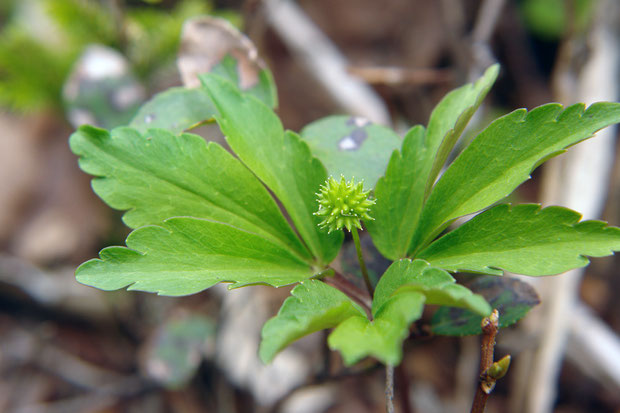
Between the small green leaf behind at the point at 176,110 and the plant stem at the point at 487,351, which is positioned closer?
the plant stem at the point at 487,351

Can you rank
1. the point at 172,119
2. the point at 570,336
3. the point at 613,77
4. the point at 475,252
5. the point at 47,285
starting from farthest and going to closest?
the point at 47,285 → the point at 613,77 → the point at 570,336 → the point at 172,119 → the point at 475,252

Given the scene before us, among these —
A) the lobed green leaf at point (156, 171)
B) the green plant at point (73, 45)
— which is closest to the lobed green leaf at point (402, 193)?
the lobed green leaf at point (156, 171)

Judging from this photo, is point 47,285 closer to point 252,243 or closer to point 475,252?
point 252,243

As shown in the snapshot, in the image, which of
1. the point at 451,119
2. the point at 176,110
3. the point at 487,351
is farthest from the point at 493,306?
the point at 176,110

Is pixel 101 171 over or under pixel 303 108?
under

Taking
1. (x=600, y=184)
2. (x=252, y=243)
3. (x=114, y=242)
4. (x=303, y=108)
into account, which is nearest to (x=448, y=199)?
(x=252, y=243)

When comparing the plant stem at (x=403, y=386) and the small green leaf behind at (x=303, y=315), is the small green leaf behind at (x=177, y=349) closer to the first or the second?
the plant stem at (x=403, y=386)

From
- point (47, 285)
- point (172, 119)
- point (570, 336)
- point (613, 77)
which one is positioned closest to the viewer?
point (172, 119)
